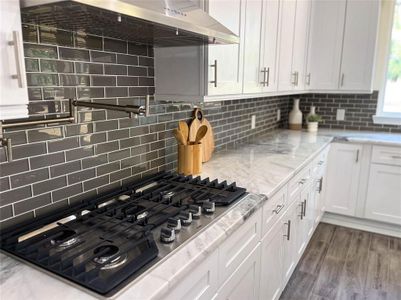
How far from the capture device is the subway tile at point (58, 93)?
4.09 ft

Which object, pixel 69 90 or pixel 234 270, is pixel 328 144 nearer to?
pixel 234 270

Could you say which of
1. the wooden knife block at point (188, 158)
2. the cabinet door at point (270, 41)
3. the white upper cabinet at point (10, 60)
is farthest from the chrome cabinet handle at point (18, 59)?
the cabinet door at point (270, 41)

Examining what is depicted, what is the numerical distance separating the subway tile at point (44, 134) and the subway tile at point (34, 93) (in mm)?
120

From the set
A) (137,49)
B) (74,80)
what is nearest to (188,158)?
(137,49)

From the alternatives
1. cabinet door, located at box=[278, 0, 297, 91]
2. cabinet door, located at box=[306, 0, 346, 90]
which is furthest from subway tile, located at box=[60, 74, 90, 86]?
cabinet door, located at box=[306, 0, 346, 90]

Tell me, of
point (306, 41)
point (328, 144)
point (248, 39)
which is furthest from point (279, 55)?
point (328, 144)

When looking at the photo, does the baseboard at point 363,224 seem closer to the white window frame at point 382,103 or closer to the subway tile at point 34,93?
the white window frame at point 382,103

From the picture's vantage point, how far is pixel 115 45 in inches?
60.2

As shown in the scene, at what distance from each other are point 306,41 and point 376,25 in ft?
2.23

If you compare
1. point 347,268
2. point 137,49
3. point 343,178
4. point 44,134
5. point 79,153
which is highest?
point 137,49

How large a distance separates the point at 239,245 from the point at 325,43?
275 cm

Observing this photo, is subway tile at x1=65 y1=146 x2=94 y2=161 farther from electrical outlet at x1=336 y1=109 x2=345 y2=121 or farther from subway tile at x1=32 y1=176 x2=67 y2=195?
electrical outlet at x1=336 y1=109 x2=345 y2=121

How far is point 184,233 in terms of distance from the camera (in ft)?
3.90

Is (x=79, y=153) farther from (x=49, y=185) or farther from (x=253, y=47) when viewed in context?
(x=253, y=47)
